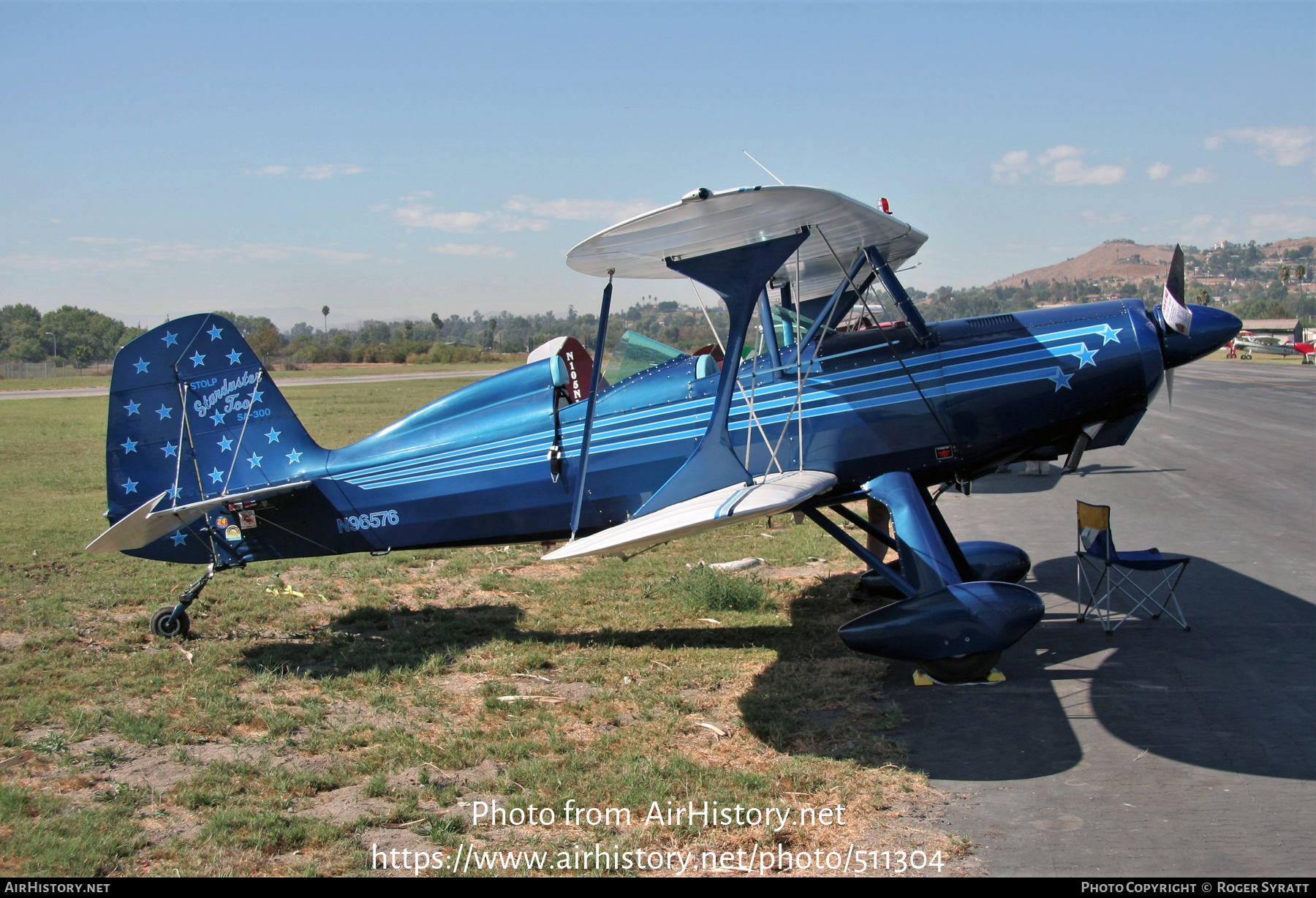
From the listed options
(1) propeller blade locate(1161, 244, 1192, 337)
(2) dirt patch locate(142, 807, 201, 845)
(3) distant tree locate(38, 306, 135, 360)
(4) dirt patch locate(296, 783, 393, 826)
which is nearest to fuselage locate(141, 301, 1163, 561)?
(1) propeller blade locate(1161, 244, 1192, 337)

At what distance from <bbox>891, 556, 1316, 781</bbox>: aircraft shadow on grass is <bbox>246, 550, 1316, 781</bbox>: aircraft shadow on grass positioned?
12mm

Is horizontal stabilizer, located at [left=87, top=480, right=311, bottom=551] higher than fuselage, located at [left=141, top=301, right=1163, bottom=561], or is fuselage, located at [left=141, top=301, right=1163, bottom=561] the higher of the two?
fuselage, located at [left=141, top=301, right=1163, bottom=561]

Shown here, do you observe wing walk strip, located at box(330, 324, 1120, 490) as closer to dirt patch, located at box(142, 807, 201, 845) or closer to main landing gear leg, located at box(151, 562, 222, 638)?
main landing gear leg, located at box(151, 562, 222, 638)

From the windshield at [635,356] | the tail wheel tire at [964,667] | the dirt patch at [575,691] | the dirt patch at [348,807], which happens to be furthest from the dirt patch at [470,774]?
the windshield at [635,356]

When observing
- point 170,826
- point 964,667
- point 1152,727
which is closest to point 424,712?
point 170,826

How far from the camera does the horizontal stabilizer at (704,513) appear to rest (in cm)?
491

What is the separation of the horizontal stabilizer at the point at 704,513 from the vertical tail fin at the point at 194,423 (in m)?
3.47

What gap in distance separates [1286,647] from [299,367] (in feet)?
276

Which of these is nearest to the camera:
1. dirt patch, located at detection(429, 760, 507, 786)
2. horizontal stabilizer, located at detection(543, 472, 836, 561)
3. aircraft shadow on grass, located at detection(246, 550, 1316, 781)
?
dirt patch, located at detection(429, 760, 507, 786)

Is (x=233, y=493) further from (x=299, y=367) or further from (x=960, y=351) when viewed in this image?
(x=299, y=367)

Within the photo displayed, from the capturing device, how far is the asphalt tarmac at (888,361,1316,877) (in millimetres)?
3805

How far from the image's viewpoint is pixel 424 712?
18.7 ft

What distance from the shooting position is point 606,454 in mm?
6801
